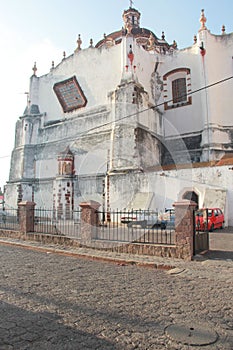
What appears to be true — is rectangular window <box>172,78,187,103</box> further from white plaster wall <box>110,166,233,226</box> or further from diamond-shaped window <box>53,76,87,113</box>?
white plaster wall <box>110,166,233,226</box>

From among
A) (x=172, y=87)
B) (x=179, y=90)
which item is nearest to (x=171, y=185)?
(x=179, y=90)

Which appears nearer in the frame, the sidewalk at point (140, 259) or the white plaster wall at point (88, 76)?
the sidewalk at point (140, 259)

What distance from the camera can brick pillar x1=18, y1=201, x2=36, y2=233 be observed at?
34.8 ft

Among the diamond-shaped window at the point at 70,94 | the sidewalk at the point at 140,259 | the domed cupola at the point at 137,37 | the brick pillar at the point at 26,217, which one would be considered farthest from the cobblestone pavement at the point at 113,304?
the domed cupola at the point at 137,37

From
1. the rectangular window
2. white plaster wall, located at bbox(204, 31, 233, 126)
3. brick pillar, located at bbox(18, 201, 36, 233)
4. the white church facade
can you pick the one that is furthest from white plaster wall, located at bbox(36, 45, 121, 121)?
brick pillar, located at bbox(18, 201, 36, 233)

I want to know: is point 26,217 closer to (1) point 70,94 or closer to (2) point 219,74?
(1) point 70,94

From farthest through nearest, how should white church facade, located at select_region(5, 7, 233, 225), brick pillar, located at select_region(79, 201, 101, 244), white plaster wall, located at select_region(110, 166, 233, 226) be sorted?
1. white church facade, located at select_region(5, 7, 233, 225)
2. white plaster wall, located at select_region(110, 166, 233, 226)
3. brick pillar, located at select_region(79, 201, 101, 244)

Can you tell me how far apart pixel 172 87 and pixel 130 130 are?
6981 mm

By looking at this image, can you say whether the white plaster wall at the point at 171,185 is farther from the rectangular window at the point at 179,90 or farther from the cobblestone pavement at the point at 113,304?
the cobblestone pavement at the point at 113,304

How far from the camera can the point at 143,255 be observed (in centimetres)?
736

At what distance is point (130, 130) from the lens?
1745 cm

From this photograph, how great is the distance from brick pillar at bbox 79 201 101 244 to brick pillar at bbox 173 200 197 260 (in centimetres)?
294

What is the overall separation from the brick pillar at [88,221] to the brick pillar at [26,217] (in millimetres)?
2924

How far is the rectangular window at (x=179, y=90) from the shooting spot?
2085 centimetres
